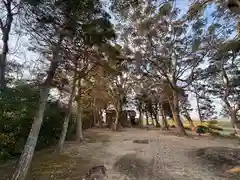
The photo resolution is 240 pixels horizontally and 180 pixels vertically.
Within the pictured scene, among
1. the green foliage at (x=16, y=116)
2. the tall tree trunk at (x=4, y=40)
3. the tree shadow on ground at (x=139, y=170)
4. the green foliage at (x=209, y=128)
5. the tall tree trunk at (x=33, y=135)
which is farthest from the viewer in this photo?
the green foliage at (x=209, y=128)

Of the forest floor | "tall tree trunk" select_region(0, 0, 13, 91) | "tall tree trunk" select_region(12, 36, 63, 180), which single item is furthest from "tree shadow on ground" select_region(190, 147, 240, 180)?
"tall tree trunk" select_region(0, 0, 13, 91)

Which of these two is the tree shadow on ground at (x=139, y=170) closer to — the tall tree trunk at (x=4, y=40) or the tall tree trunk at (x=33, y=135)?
the tall tree trunk at (x=33, y=135)

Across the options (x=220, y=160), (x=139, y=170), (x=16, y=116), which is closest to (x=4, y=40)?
(x=16, y=116)

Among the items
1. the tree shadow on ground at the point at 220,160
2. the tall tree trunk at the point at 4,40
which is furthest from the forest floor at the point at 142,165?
the tall tree trunk at the point at 4,40

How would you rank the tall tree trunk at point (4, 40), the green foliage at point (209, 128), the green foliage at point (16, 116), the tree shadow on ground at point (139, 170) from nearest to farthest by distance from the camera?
the tree shadow on ground at point (139, 170) → the green foliage at point (16, 116) → the tall tree trunk at point (4, 40) → the green foliage at point (209, 128)

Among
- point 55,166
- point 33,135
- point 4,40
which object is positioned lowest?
point 55,166

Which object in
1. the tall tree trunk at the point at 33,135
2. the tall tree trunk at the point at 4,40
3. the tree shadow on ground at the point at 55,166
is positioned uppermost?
the tall tree trunk at the point at 4,40

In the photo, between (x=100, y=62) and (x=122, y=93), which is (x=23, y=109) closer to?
(x=100, y=62)

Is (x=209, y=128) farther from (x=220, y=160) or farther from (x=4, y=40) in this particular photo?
(x=4, y=40)

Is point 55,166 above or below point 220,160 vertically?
below

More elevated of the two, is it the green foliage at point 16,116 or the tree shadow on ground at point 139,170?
the green foliage at point 16,116

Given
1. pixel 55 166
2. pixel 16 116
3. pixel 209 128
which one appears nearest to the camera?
pixel 55 166

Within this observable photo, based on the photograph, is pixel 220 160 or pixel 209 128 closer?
pixel 220 160

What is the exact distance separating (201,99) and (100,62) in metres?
14.8
